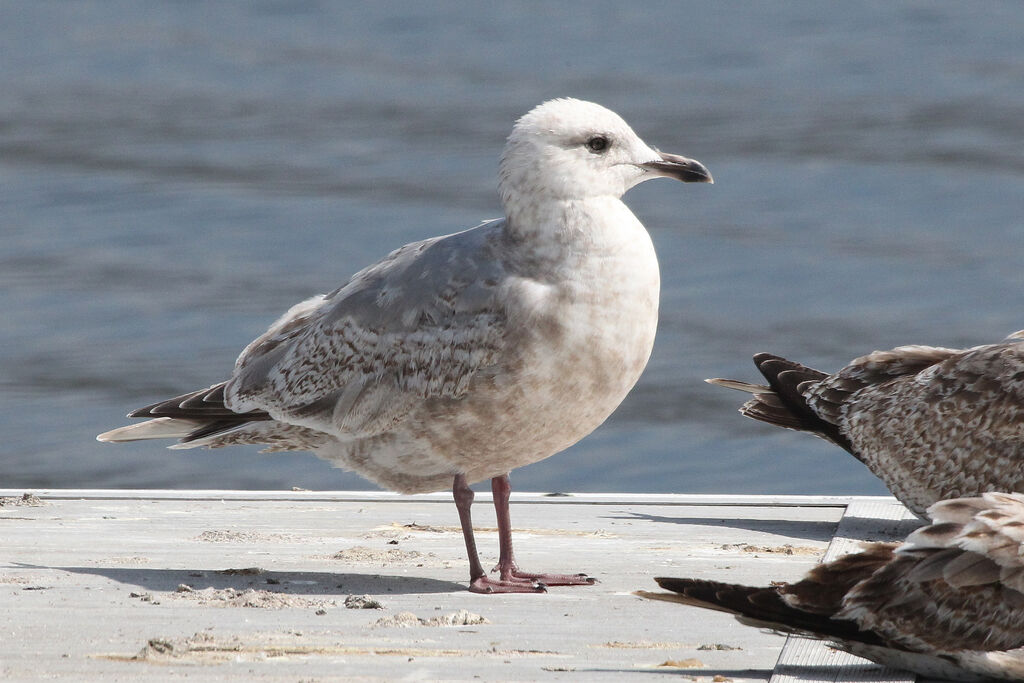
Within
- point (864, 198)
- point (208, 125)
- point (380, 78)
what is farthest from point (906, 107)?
point (208, 125)

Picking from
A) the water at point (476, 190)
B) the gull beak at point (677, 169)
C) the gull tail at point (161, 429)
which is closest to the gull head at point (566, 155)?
the gull beak at point (677, 169)

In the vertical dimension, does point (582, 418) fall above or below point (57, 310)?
above

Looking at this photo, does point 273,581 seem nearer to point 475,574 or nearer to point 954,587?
point 475,574

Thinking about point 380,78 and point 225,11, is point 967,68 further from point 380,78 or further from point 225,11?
point 225,11

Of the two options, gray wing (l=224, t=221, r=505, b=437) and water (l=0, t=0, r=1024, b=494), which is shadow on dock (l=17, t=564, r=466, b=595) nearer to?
gray wing (l=224, t=221, r=505, b=437)

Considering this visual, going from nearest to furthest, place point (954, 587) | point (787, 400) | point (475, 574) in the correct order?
point (954, 587) → point (475, 574) → point (787, 400)

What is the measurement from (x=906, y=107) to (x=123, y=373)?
59.0 ft

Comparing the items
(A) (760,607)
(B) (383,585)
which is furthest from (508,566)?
(A) (760,607)

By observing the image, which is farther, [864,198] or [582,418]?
[864,198]

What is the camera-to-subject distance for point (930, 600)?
4617mm

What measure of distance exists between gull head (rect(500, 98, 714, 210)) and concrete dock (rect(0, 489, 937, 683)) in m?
1.36

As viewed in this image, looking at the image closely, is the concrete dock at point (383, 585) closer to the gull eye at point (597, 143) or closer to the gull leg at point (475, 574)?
the gull leg at point (475, 574)

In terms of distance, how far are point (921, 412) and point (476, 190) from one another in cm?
1846

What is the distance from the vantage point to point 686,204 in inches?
1016
